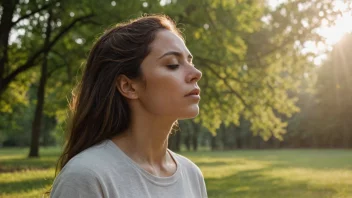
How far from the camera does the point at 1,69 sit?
18.0 meters

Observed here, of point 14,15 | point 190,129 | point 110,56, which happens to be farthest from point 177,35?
point 190,129

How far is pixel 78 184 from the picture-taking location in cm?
200

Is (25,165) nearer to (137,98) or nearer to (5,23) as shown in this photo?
(5,23)

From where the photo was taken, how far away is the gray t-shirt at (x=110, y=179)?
201cm

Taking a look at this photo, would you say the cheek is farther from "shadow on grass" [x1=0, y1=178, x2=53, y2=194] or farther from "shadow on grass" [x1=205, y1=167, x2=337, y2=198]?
"shadow on grass" [x1=0, y1=178, x2=53, y2=194]

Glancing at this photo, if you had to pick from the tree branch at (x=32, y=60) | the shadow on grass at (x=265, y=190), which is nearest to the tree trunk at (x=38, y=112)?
the tree branch at (x=32, y=60)

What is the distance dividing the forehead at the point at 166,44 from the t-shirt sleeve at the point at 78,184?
2.32 feet

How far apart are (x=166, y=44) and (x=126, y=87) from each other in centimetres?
29

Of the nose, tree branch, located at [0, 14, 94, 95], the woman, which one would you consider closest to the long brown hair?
the woman

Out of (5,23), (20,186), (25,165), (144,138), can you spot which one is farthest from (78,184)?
(25,165)

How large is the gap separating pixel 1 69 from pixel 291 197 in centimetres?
1177

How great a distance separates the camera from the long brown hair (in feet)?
7.79

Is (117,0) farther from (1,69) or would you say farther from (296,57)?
(296,57)

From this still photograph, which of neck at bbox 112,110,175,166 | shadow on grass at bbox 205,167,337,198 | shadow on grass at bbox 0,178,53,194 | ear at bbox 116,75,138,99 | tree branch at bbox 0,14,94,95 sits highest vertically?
tree branch at bbox 0,14,94,95
